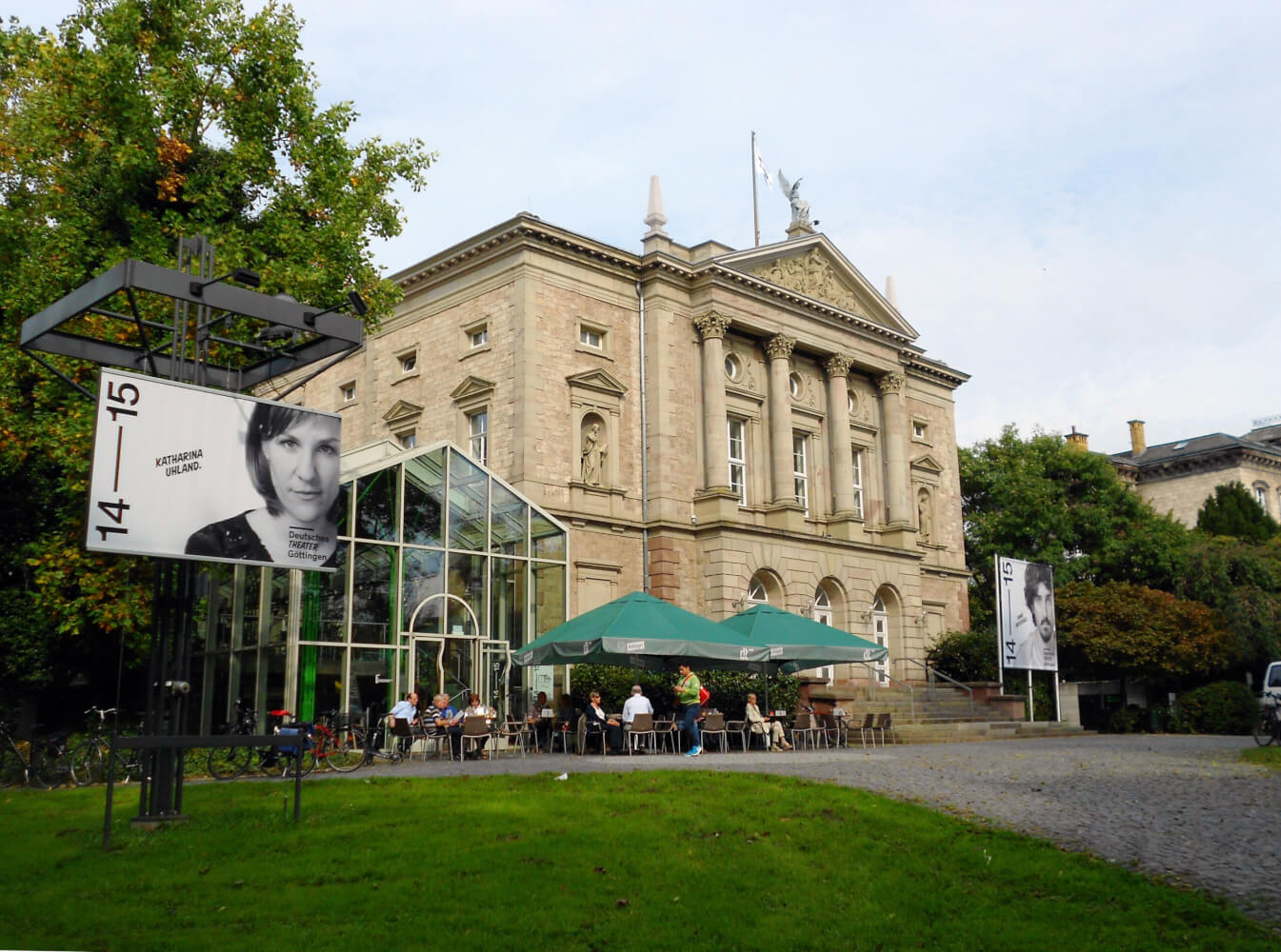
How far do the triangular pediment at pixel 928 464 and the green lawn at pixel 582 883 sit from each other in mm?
Result: 32615

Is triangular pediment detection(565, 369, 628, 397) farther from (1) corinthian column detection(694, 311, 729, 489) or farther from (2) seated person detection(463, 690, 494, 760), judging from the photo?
(2) seated person detection(463, 690, 494, 760)

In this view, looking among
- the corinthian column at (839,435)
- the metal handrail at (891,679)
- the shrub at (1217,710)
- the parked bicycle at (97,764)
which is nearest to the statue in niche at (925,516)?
the corinthian column at (839,435)

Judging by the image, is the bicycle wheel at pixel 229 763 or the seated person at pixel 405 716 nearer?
the bicycle wheel at pixel 229 763

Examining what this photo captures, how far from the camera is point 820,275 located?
129 ft

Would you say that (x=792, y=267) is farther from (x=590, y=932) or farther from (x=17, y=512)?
(x=590, y=932)

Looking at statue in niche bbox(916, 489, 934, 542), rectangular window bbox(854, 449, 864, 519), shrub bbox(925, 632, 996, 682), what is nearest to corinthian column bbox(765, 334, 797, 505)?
rectangular window bbox(854, 449, 864, 519)

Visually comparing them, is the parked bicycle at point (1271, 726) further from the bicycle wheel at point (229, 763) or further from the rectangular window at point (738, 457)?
the bicycle wheel at point (229, 763)

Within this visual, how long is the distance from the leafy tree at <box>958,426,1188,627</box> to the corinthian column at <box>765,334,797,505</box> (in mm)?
18883

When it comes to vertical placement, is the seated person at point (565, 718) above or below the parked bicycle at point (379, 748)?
above

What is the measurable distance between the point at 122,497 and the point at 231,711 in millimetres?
11582

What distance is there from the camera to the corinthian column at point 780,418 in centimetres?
3597

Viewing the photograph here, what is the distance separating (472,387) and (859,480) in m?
14.6

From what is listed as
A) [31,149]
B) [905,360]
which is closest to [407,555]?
[31,149]

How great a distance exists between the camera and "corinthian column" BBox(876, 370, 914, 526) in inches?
1588
